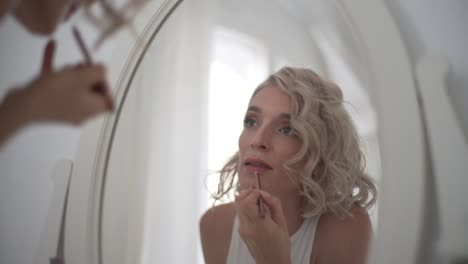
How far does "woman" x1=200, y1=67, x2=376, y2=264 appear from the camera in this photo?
0.49 m

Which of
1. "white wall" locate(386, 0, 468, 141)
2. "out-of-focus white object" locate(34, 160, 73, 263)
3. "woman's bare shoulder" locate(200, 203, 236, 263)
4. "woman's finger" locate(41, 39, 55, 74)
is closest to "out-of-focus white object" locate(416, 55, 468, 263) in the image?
"white wall" locate(386, 0, 468, 141)

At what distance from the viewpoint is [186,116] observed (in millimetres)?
569

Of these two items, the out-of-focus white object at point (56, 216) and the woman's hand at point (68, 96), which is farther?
the out-of-focus white object at point (56, 216)

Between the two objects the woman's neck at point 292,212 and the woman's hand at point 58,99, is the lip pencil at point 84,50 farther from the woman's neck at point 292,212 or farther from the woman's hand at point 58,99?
the woman's neck at point 292,212

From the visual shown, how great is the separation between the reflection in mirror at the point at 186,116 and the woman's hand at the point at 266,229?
8cm

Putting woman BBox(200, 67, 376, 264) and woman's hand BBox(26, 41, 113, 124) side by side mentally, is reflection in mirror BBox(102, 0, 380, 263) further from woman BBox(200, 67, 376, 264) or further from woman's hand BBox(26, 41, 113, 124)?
woman's hand BBox(26, 41, 113, 124)

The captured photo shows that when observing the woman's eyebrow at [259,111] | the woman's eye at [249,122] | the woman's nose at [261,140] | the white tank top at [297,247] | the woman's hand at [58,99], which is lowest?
the white tank top at [297,247]

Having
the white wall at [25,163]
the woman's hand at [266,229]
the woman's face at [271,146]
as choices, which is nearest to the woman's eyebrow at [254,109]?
the woman's face at [271,146]

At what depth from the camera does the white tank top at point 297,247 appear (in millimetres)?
498

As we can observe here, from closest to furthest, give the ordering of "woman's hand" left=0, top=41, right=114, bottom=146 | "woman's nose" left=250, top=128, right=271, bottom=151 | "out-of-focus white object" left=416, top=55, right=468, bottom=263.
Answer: "woman's hand" left=0, top=41, right=114, bottom=146, "out-of-focus white object" left=416, top=55, right=468, bottom=263, "woman's nose" left=250, top=128, right=271, bottom=151

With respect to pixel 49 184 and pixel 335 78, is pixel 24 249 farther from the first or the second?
pixel 335 78

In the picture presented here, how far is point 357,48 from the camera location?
0.47m

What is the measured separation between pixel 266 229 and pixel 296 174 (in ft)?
0.29

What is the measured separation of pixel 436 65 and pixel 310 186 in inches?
8.6
